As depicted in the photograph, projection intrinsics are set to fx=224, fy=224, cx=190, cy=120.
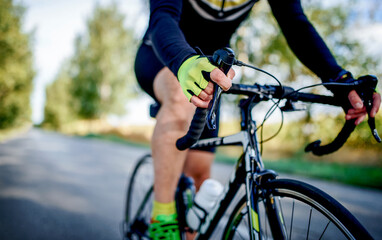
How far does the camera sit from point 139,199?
2006 mm

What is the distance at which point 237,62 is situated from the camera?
0.64m

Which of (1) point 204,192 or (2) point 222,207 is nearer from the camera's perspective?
(2) point 222,207

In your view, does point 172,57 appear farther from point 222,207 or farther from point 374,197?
point 374,197

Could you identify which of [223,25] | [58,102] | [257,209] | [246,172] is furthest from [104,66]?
[58,102]

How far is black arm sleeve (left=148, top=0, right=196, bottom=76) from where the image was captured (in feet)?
2.33

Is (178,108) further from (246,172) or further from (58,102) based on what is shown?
(58,102)

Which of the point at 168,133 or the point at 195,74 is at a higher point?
the point at 195,74

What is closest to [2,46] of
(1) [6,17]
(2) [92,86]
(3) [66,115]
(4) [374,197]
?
(1) [6,17]

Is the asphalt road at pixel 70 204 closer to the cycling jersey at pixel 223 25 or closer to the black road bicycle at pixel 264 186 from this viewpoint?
the black road bicycle at pixel 264 186

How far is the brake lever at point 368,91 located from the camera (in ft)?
2.85

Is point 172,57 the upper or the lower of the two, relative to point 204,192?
upper

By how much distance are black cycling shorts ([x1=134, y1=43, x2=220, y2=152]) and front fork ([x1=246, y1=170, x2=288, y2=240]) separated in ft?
1.38

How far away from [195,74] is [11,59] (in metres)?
21.4

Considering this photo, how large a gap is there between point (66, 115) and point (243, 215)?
182 feet
